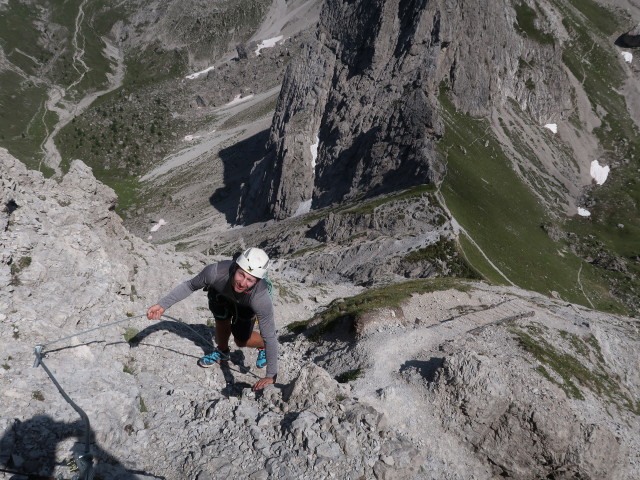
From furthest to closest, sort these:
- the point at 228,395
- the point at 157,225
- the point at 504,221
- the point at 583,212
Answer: the point at 157,225, the point at 583,212, the point at 504,221, the point at 228,395

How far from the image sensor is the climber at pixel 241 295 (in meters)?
10.9

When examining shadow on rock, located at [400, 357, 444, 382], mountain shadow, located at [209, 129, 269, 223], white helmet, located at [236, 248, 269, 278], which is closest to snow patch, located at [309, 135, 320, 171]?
mountain shadow, located at [209, 129, 269, 223]

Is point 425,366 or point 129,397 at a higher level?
point 129,397

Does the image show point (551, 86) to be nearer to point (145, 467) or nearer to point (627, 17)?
point (627, 17)

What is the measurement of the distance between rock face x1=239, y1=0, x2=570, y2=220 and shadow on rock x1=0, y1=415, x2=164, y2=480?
246 ft

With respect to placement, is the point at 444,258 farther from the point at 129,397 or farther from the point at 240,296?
the point at 129,397

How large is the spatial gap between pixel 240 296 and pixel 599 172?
140 metres

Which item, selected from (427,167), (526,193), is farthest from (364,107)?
(526,193)

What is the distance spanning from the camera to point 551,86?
132 metres

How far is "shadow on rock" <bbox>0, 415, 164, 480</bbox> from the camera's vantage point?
307 inches

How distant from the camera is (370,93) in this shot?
96938mm

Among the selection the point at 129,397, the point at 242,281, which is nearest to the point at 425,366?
the point at 242,281

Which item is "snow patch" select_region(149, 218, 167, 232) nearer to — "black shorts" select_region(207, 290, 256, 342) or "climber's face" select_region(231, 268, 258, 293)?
"black shorts" select_region(207, 290, 256, 342)

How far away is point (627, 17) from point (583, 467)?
234 meters
